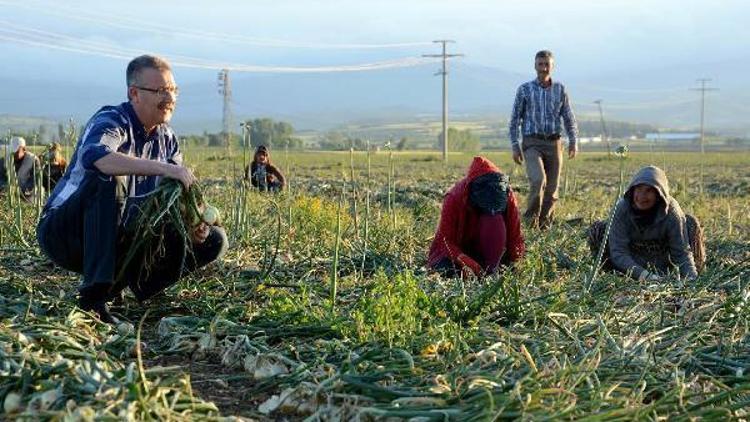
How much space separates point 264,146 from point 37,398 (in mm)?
8336

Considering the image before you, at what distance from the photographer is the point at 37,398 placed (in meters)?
3.10

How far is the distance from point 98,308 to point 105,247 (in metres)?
0.28

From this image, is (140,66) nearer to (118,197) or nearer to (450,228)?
(118,197)

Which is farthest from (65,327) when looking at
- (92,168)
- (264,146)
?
(264,146)

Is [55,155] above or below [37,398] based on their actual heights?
above

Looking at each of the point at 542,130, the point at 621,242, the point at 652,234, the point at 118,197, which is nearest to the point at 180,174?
the point at 118,197

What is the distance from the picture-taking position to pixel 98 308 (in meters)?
4.58

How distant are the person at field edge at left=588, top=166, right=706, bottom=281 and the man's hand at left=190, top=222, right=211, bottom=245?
2.52 metres

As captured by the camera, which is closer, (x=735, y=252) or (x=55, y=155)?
(x=735, y=252)

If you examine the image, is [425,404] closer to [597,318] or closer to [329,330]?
[329,330]

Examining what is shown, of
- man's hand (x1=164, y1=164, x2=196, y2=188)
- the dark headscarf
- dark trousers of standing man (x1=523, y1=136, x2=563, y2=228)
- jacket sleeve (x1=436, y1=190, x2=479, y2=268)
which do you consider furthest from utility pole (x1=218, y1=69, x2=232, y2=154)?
man's hand (x1=164, y1=164, x2=196, y2=188)

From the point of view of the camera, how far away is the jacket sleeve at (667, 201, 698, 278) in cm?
612

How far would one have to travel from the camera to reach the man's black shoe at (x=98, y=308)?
4555 millimetres

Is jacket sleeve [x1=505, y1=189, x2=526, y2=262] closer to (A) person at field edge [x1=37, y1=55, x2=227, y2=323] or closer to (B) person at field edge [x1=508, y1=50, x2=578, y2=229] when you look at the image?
(A) person at field edge [x1=37, y1=55, x2=227, y2=323]
